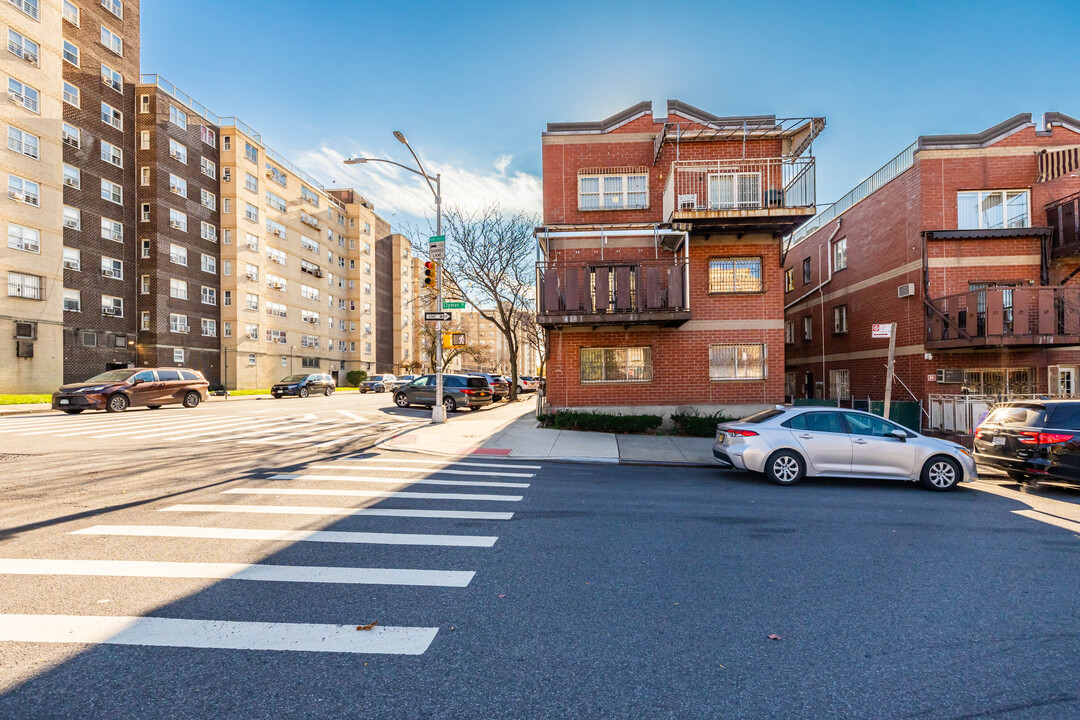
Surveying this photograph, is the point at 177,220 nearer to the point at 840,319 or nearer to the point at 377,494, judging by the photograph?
the point at 377,494

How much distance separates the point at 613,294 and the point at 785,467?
7.94 metres

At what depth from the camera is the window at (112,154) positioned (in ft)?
107

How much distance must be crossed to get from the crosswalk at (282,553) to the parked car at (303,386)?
27213 millimetres

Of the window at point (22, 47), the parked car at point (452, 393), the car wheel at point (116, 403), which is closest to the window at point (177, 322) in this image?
the window at point (22, 47)

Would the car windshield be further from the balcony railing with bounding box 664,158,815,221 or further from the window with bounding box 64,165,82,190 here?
the balcony railing with bounding box 664,158,815,221

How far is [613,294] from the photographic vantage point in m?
15.4

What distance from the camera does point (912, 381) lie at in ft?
57.0

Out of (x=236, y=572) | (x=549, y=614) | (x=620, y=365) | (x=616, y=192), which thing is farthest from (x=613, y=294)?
(x=236, y=572)

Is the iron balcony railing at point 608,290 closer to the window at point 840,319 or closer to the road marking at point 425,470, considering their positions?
the road marking at point 425,470

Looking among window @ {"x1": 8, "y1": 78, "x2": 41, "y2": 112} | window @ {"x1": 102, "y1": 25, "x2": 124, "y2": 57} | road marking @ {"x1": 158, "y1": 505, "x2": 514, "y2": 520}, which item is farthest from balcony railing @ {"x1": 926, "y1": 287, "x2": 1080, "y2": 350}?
window @ {"x1": 102, "y1": 25, "x2": 124, "y2": 57}

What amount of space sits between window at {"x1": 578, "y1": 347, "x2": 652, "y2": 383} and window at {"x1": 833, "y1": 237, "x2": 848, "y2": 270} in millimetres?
11898

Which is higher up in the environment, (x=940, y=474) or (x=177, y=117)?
(x=177, y=117)

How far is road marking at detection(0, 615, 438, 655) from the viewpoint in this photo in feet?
10.5

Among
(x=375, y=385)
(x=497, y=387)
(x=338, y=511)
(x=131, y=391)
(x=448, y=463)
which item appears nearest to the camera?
(x=338, y=511)
